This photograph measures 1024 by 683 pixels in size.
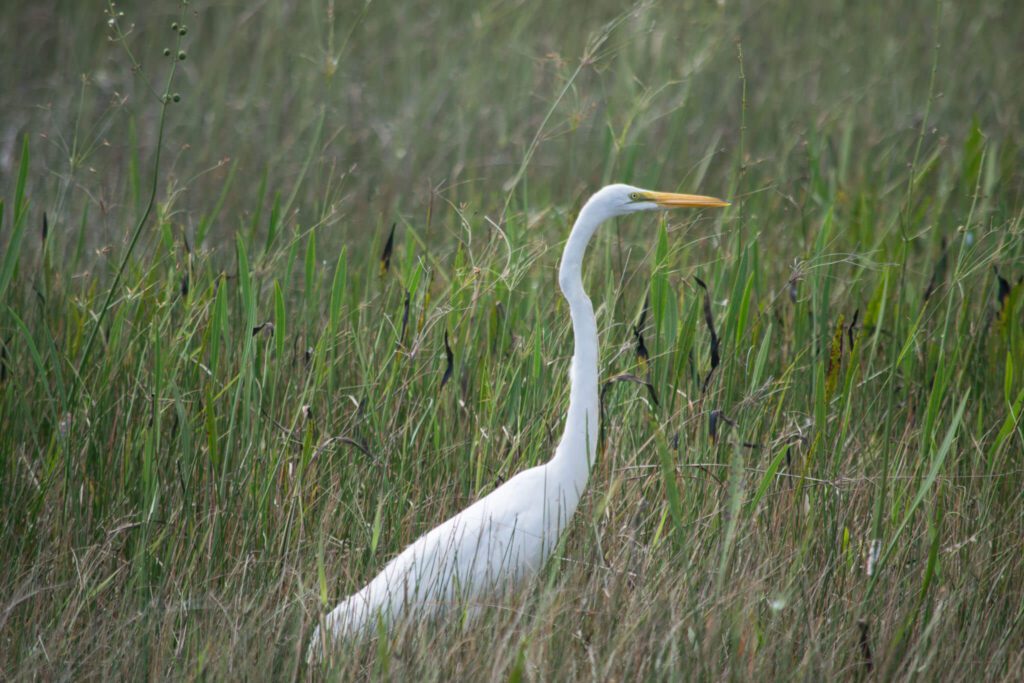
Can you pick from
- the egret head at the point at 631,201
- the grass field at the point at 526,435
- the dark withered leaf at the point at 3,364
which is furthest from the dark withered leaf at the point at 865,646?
the dark withered leaf at the point at 3,364

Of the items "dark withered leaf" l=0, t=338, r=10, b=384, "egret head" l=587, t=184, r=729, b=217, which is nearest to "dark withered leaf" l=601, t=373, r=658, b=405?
"egret head" l=587, t=184, r=729, b=217

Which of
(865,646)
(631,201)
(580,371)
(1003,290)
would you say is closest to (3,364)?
(580,371)

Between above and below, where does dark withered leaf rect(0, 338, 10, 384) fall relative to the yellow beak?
below

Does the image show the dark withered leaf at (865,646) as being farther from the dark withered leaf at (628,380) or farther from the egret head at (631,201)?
the egret head at (631,201)

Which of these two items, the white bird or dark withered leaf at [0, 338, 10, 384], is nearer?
the white bird

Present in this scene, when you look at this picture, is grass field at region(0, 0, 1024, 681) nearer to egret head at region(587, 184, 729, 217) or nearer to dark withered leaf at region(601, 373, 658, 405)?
dark withered leaf at region(601, 373, 658, 405)

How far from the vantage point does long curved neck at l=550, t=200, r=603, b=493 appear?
2.15 meters

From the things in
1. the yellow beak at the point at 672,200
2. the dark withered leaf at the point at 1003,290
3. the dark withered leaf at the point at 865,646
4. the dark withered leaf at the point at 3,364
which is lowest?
the dark withered leaf at the point at 865,646

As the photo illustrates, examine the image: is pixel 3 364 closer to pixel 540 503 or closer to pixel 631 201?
pixel 540 503

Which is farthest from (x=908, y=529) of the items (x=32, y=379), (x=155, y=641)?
(x=32, y=379)

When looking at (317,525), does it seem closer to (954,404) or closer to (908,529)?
(908,529)

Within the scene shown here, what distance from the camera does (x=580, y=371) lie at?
2178mm

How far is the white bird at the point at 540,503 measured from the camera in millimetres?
2109

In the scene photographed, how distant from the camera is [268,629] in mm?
1866
